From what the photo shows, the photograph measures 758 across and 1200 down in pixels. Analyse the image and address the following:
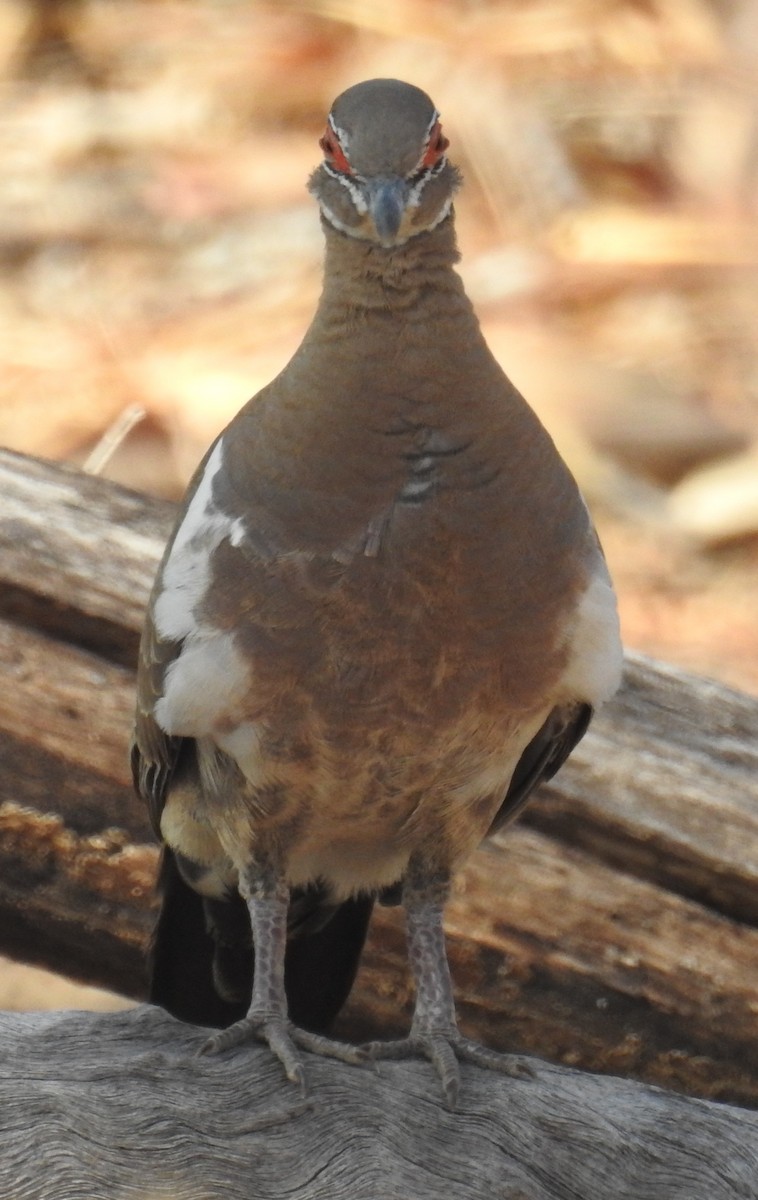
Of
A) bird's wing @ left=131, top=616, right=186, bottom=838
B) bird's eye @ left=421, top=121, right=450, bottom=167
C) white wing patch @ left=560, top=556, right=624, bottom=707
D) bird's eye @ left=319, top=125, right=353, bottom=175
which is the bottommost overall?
bird's wing @ left=131, top=616, right=186, bottom=838

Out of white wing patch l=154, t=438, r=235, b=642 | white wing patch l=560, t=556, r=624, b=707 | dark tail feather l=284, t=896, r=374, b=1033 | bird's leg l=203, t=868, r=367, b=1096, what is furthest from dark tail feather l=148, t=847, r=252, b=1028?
white wing patch l=560, t=556, r=624, b=707

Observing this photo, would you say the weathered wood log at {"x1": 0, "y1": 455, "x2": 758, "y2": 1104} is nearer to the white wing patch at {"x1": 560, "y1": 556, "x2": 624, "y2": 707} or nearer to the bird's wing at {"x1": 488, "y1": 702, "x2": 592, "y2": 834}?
the bird's wing at {"x1": 488, "y1": 702, "x2": 592, "y2": 834}

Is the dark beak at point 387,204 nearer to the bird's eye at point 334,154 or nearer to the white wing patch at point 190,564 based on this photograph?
the bird's eye at point 334,154

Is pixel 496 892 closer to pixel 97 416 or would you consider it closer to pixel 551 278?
pixel 97 416

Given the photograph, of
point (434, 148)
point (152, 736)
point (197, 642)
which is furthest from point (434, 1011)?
point (434, 148)

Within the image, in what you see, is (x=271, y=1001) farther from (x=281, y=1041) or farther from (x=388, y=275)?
(x=388, y=275)

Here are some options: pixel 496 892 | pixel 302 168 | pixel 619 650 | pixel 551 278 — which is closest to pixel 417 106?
pixel 619 650
